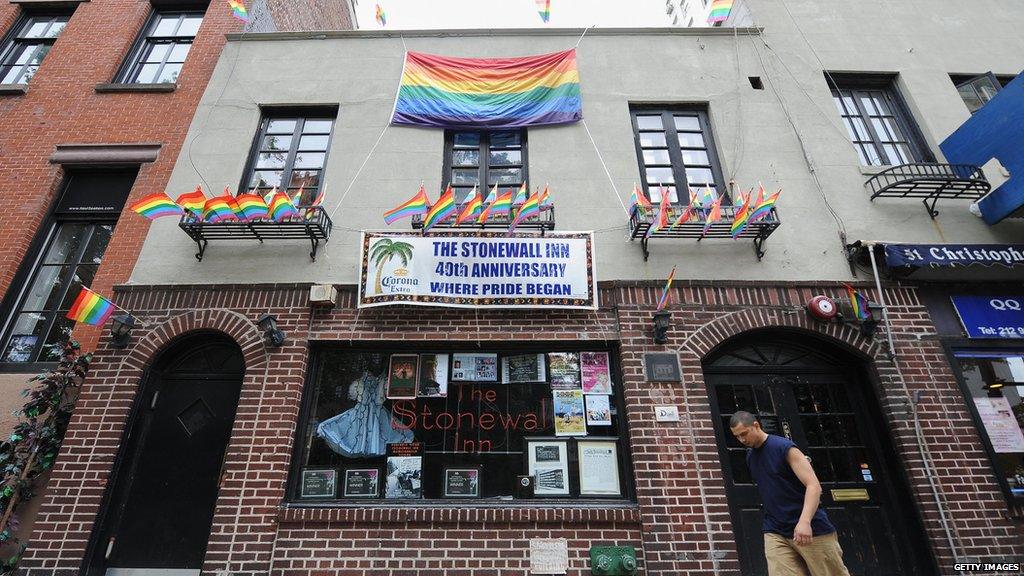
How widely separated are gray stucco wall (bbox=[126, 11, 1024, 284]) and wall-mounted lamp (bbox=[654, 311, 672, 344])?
0.65 m

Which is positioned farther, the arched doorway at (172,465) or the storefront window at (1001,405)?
the storefront window at (1001,405)

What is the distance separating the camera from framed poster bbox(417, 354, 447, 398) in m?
5.62

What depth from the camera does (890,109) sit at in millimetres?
7555

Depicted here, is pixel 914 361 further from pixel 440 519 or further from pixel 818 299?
pixel 440 519

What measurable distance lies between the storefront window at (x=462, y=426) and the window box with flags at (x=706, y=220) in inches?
65.5

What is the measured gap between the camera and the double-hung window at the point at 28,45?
27.0 ft

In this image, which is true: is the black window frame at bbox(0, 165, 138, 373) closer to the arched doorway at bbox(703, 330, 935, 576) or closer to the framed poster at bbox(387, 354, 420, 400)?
the framed poster at bbox(387, 354, 420, 400)

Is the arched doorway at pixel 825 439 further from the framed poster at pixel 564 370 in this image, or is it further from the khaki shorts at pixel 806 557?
the framed poster at pixel 564 370

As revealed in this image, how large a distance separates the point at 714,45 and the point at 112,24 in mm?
10354

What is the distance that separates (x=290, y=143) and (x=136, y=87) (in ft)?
9.21

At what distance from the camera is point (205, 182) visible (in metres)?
6.59

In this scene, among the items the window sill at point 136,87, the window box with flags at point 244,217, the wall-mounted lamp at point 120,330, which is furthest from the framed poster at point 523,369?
the window sill at point 136,87

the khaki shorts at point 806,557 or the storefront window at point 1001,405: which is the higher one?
the storefront window at point 1001,405

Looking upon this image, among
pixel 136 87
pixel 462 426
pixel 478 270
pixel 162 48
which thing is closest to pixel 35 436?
pixel 462 426
